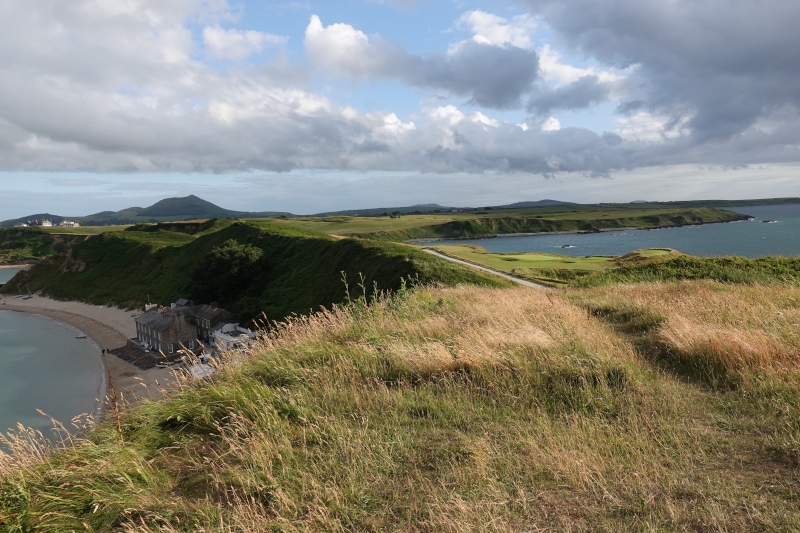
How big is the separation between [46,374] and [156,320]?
35.9 ft

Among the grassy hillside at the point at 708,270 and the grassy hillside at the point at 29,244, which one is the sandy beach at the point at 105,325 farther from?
the grassy hillside at the point at 29,244

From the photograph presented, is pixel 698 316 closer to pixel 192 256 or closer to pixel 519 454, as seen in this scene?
pixel 519 454

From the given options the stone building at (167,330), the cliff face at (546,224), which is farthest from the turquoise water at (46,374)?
the cliff face at (546,224)

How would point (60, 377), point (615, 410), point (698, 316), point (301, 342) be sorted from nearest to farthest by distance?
point (615, 410) → point (301, 342) → point (698, 316) → point (60, 377)

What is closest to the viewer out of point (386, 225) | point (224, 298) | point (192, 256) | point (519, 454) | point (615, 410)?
point (519, 454)

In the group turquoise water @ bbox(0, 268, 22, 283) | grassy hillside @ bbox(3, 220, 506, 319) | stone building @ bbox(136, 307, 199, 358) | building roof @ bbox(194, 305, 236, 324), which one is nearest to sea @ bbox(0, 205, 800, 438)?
stone building @ bbox(136, 307, 199, 358)

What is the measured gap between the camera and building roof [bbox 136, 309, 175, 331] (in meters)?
43.6

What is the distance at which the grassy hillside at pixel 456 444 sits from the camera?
12.5ft

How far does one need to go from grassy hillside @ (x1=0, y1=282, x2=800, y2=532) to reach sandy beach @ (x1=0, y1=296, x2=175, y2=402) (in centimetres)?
3451

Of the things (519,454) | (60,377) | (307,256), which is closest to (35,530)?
(519,454)

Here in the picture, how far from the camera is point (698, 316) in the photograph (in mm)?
9945

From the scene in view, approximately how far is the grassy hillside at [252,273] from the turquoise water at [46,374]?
12588 mm

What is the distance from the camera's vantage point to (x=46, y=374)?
4200 centimetres

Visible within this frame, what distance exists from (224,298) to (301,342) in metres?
50.5
